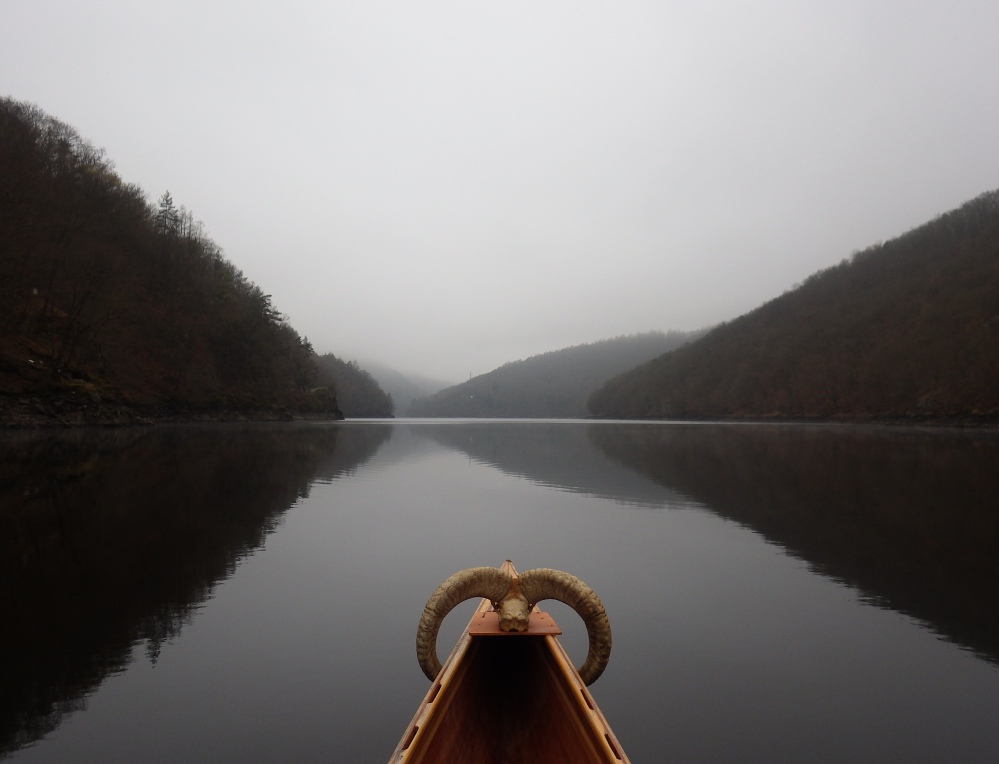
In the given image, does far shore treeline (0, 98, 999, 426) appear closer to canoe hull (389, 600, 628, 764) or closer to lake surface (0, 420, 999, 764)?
lake surface (0, 420, 999, 764)

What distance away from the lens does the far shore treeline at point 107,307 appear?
40938 mm

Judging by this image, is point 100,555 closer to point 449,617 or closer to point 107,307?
point 449,617

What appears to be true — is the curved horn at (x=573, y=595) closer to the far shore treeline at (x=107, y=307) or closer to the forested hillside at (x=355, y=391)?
the far shore treeline at (x=107, y=307)

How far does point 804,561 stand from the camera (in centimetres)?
1061

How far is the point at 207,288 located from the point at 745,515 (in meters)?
75.1

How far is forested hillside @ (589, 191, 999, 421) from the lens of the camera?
235ft

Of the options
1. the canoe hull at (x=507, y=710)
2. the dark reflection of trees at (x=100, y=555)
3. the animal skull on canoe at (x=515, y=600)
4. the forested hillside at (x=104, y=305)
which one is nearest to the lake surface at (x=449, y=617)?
the dark reflection of trees at (x=100, y=555)

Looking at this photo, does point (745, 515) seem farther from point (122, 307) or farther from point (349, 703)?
point (122, 307)

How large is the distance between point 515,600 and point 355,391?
170 metres

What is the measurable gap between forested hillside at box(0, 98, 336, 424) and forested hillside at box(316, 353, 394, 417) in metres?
76.6

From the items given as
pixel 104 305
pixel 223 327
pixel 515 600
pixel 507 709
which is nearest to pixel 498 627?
pixel 515 600

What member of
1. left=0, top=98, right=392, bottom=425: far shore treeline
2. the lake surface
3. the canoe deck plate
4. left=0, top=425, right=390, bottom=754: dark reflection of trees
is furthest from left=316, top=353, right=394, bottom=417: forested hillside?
the canoe deck plate

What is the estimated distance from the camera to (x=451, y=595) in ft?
15.5

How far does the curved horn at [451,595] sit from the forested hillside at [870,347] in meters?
75.8
